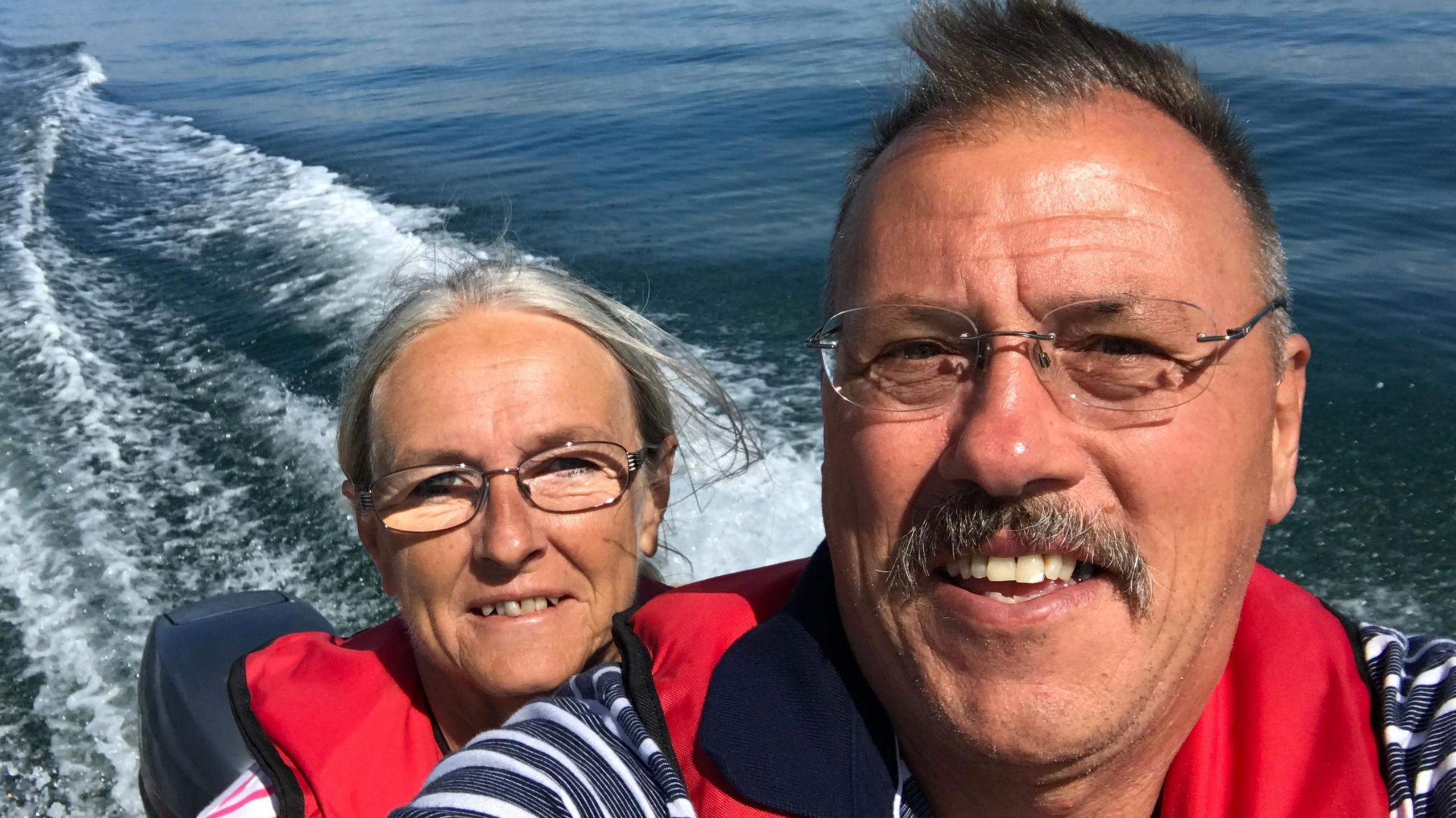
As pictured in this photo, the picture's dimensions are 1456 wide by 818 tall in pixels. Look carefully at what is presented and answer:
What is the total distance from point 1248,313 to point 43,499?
5.72m

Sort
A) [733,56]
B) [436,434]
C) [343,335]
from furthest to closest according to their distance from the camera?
[733,56]
[343,335]
[436,434]

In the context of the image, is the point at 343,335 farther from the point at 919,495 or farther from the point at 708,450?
the point at 919,495

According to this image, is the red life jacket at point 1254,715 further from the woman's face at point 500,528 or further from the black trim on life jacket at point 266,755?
the black trim on life jacket at point 266,755

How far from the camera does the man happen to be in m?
1.48

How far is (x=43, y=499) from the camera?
18.4ft

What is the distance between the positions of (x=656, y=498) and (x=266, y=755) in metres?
0.98

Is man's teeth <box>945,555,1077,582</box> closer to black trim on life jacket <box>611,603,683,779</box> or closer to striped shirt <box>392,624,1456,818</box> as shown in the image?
striped shirt <box>392,624,1456,818</box>

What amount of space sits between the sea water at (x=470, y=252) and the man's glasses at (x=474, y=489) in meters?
0.99

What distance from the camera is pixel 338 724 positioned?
2342 millimetres

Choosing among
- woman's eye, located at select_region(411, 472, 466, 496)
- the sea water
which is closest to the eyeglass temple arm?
the sea water

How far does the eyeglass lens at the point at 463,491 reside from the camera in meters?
2.30

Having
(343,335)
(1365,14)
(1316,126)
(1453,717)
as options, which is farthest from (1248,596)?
(1365,14)

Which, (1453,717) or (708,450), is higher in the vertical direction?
(1453,717)

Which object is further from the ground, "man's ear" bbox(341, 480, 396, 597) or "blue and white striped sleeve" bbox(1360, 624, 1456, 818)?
"blue and white striped sleeve" bbox(1360, 624, 1456, 818)
